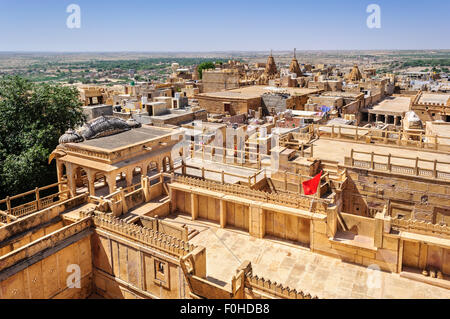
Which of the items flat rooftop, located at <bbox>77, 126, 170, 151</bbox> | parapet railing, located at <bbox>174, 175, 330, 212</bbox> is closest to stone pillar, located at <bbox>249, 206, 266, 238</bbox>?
parapet railing, located at <bbox>174, 175, 330, 212</bbox>

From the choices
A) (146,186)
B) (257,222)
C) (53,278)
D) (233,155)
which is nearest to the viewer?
(53,278)

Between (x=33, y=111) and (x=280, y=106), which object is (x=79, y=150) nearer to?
(x=33, y=111)

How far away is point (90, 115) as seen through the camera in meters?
35.4

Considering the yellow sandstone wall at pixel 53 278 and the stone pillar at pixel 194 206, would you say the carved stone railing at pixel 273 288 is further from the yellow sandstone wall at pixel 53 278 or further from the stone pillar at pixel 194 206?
the yellow sandstone wall at pixel 53 278

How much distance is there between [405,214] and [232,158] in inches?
420

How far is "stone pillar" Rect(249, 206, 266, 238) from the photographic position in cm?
1817

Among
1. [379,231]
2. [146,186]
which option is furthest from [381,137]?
[146,186]

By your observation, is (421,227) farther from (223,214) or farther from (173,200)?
(173,200)

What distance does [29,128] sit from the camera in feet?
88.7

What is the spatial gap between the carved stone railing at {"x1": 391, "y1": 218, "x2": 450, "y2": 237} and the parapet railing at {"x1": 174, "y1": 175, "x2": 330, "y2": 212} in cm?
293

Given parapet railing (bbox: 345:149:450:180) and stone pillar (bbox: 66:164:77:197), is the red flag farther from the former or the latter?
stone pillar (bbox: 66:164:77:197)

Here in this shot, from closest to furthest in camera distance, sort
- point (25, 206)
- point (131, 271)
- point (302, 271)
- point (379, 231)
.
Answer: point (379, 231)
point (302, 271)
point (131, 271)
point (25, 206)

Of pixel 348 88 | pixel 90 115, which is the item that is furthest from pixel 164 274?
pixel 348 88

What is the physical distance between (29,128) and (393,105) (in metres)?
48.0
